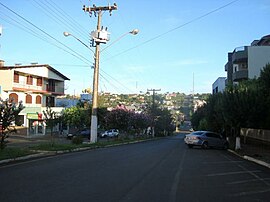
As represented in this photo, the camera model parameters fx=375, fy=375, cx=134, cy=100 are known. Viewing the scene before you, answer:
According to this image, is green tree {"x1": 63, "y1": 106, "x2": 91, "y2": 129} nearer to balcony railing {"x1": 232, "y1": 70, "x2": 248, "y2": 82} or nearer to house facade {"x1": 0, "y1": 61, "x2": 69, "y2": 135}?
house facade {"x1": 0, "y1": 61, "x2": 69, "y2": 135}

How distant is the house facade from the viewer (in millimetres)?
53219

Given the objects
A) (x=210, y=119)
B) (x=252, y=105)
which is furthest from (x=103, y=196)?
(x=210, y=119)

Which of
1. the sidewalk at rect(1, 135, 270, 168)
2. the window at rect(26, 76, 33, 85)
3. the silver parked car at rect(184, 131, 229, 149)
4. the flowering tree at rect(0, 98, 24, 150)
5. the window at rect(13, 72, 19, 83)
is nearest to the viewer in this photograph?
the flowering tree at rect(0, 98, 24, 150)

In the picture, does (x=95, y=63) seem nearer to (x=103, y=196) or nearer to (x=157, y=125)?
(x=103, y=196)

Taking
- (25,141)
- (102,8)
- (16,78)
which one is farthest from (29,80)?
(102,8)

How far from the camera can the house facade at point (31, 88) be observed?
53219 mm

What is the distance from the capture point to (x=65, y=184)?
1020 centimetres

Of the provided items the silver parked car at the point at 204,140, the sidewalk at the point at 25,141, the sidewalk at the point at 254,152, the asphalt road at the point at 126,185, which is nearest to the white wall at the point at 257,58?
the sidewalk at the point at 254,152

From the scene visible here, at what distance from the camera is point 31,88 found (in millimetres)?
58031

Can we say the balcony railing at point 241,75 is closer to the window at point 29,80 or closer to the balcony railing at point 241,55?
the balcony railing at point 241,55

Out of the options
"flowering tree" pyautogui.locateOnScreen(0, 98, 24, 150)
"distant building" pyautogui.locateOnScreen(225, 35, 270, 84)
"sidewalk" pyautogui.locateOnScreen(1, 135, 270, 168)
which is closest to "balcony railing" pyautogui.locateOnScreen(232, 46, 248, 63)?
"distant building" pyautogui.locateOnScreen(225, 35, 270, 84)

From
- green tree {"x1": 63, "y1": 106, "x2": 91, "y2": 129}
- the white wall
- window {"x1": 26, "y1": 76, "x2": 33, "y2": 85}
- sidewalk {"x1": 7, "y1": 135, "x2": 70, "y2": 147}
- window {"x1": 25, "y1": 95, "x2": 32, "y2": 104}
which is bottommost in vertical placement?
sidewalk {"x1": 7, "y1": 135, "x2": 70, "y2": 147}

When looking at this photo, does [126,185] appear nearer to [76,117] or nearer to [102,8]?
[102,8]

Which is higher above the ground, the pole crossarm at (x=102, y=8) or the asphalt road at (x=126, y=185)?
the pole crossarm at (x=102, y=8)
